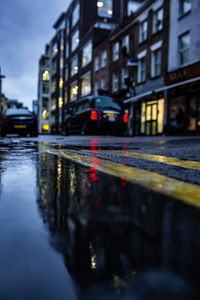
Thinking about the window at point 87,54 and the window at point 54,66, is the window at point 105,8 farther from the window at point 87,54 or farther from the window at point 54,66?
the window at point 54,66

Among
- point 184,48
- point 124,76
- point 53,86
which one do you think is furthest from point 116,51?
point 53,86

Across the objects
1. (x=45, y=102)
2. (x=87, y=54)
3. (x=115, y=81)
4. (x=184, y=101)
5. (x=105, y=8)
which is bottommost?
(x=184, y=101)

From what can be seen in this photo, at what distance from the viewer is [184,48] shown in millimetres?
15250

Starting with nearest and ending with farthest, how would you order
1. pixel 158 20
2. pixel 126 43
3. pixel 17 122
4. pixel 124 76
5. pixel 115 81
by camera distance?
pixel 17 122, pixel 158 20, pixel 126 43, pixel 124 76, pixel 115 81

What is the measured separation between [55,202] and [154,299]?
61cm

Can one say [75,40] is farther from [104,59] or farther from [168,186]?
[168,186]

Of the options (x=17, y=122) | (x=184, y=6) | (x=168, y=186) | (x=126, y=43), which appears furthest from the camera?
(x=126, y=43)

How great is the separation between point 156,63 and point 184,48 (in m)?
2.85

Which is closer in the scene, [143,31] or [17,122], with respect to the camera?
[17,122]

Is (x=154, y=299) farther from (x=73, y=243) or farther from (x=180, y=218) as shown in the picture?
(x=180, y=218)

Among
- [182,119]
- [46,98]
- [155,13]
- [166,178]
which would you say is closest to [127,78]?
[155,13]

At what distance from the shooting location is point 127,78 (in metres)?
20.7

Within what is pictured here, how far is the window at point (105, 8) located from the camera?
32.1 metres

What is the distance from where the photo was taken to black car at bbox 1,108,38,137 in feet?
40.7
